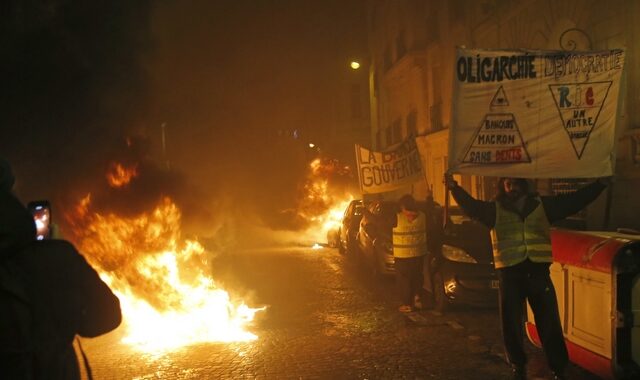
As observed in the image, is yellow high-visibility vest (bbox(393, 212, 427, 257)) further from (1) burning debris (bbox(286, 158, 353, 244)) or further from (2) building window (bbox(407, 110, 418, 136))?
(1) burning debris (bbox(286, 158, 353, 244))

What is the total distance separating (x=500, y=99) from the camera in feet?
20.8

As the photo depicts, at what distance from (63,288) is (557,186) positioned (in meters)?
11.7

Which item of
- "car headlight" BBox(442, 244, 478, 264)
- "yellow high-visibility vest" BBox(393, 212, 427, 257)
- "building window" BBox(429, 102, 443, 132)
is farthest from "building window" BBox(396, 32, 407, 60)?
"car headlight" BBox(442, 244, 478, 264)

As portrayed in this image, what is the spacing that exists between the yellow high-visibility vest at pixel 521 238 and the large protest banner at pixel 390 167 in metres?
6.32

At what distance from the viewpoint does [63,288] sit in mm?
2242

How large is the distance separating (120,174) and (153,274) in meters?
1.72

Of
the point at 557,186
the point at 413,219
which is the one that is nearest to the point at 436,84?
the point at 557,186

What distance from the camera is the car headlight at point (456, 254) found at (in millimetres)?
8742

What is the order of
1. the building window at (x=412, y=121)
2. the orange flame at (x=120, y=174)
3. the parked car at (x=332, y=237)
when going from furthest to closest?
1. the building window at (x=412, y=121)
2. the parked car at (x=332, y=237)
3. the orange flame at (x=120, y=174)

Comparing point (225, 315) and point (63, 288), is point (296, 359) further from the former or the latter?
point (63, 288)

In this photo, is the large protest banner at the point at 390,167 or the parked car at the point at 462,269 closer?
the parked car at the point at 462,269

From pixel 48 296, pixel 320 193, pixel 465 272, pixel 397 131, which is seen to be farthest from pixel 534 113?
pixel 320 193

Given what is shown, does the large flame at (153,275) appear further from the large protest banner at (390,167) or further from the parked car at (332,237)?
the parked car at (332,237)

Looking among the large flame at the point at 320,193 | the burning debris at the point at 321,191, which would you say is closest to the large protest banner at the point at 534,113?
the large flame at the point at 320,193
